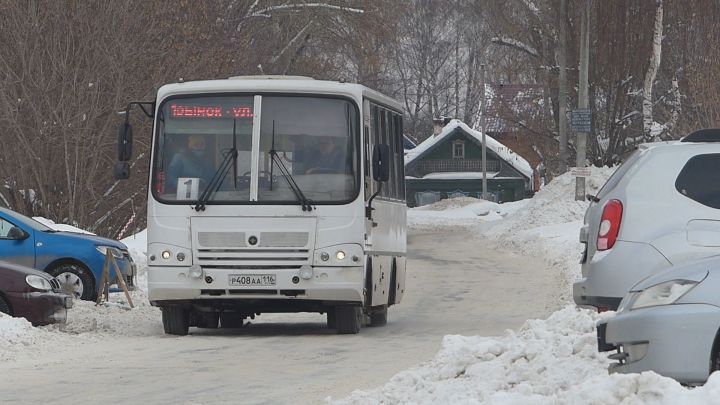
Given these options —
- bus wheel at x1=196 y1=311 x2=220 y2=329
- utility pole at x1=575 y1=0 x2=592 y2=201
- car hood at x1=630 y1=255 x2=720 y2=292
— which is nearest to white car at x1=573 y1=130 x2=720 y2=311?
car hood at x1=630 y1=255 x2=720 y2=292

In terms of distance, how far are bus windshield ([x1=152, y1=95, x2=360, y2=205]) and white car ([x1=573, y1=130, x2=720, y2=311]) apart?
16.9 feet

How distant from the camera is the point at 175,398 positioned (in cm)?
1140

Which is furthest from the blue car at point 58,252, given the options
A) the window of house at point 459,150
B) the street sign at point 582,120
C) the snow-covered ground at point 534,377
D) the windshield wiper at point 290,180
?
the window of house at point 459,150

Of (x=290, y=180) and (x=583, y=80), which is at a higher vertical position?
(x=583, y=80)

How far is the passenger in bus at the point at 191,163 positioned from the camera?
697 inches

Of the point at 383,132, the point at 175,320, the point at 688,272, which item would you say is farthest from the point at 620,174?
the point at 383,132

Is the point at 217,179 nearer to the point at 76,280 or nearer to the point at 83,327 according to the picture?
the point at 83,327

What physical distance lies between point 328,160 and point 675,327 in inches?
364

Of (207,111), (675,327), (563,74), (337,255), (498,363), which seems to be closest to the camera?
(675,327)

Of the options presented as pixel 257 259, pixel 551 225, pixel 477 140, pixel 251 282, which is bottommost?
pixel 251 282

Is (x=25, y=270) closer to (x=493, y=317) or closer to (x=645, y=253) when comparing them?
(x=493, y=317)

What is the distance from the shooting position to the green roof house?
10494 centimetres

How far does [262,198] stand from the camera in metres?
17.5

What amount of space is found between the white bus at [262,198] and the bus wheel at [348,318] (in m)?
0.02
